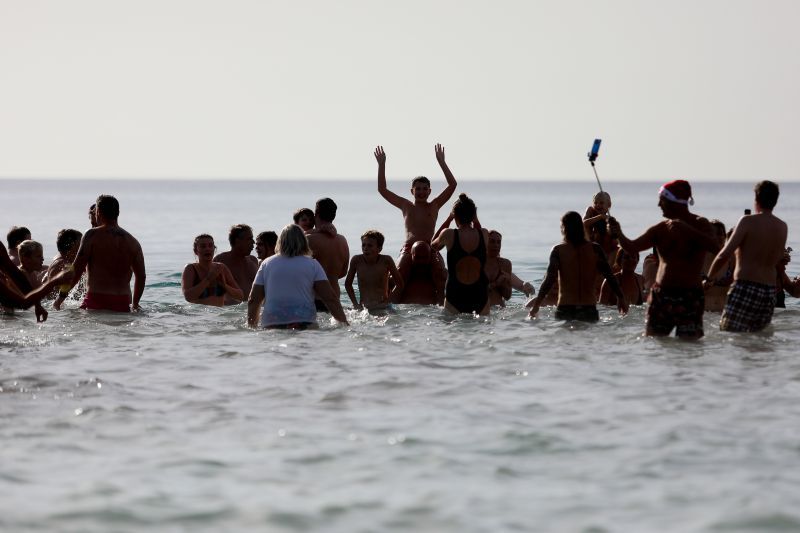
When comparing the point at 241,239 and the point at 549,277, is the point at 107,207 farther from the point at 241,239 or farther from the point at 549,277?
the point at 549,277

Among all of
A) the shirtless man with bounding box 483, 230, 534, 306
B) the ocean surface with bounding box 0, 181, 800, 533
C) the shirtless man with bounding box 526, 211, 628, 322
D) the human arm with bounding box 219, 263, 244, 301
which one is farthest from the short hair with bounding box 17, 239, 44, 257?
the shirtless man with bounding box 526, 211, 628, 322

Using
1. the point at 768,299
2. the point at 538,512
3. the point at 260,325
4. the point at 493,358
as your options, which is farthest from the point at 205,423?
the point at 768,299

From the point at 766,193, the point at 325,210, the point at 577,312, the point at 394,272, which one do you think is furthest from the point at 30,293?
the point at 766,193

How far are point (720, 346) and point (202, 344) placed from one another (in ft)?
16.3

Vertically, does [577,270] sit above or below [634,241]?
below

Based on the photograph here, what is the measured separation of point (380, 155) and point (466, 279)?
8.69 feet

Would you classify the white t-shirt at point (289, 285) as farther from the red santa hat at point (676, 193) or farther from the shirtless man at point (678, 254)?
the red santa hat at point (676, 193)

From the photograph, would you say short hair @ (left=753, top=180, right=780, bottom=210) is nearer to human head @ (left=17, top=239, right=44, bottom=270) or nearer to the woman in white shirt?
the woman in white shirt

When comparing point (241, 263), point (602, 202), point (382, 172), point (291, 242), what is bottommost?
point (241, 263)

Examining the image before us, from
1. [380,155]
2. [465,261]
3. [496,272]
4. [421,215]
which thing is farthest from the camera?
[380,155]

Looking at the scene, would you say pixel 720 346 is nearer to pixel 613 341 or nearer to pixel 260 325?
pixel 613 341

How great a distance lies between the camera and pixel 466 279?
12914 millimetres

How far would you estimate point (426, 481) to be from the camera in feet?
20.5

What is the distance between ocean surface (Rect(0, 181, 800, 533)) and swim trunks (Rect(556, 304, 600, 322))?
0.13 m
